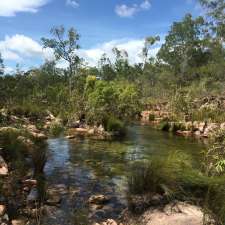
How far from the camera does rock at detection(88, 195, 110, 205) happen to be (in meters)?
6.57

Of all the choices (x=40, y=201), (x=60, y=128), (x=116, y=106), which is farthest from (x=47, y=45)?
(x=40, y=201)

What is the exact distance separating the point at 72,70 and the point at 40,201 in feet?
89.9

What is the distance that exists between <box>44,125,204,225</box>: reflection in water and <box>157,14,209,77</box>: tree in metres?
36.4

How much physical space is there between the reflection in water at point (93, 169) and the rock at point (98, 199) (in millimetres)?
109

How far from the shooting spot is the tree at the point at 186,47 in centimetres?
4994

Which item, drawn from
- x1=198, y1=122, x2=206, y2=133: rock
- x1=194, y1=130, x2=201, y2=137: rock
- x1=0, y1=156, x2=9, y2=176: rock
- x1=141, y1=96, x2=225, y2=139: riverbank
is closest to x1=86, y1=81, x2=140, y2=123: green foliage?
x1=141, y1=96, x2=225, y2=139: riverbank

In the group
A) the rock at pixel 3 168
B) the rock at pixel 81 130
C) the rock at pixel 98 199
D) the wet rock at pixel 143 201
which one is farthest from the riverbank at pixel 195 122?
the wet rock at pixel 143 201

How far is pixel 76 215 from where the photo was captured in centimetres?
589

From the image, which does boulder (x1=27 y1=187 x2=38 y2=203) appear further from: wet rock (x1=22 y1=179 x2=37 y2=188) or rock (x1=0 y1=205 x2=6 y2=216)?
rock (x1=0 y1=205 x2=6 y2=216)

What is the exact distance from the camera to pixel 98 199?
664cm

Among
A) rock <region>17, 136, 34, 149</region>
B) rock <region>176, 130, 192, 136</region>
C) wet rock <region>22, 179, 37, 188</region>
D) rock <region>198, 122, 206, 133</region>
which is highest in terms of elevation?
rock <region>198, 122, 206, 133</region>

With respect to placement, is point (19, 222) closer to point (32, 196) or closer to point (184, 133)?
point (32, 196)

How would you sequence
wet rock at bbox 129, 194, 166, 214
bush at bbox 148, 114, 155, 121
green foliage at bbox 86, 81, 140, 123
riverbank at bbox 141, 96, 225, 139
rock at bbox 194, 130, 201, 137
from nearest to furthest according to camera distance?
wet rock at bbox 129, 194, 166, 214 → green foliage at bbox 86, 81, 140, 123 → rock at bbox 194, 130, 201, 137 → riverbank at bbox 141, 96, 225, 139 → bush at bbox 148, 114, 155, 121

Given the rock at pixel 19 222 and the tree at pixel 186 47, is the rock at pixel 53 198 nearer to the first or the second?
the rock at pixel 19 222
